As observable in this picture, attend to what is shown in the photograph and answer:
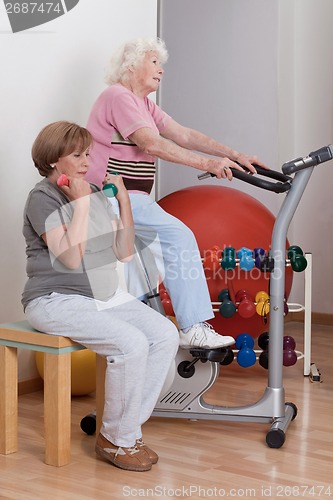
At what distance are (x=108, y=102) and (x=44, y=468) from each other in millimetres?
1280

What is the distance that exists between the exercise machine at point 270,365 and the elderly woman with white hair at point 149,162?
0.26 ft

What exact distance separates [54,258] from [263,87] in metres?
2.61

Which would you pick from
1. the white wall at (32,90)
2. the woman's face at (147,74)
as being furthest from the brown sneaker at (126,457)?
the woman's face at (147,74)

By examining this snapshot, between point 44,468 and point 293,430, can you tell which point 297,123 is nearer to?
point 293,430

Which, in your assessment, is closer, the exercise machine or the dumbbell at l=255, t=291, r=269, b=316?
the exercise machine

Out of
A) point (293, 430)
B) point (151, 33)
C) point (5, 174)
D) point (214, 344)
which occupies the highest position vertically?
point (151, 33)

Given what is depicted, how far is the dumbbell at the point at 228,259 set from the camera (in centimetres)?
335

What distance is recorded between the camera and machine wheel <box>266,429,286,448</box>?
2.68m

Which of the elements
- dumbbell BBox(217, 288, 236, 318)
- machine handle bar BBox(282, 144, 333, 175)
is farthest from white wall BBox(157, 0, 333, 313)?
machine handle bar BBox(282, 144, 333, 175)

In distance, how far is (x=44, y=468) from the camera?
251 centimetres

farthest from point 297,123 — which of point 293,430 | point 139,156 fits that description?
point 293,430

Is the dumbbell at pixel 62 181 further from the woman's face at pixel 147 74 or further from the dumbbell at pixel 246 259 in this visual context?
the dumbbell at pixel 246 259

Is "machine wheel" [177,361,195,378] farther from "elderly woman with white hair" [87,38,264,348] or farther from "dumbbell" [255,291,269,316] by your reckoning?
"dumbbell" [255,291,269,316]

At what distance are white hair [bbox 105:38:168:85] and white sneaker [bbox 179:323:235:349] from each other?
0.97m
